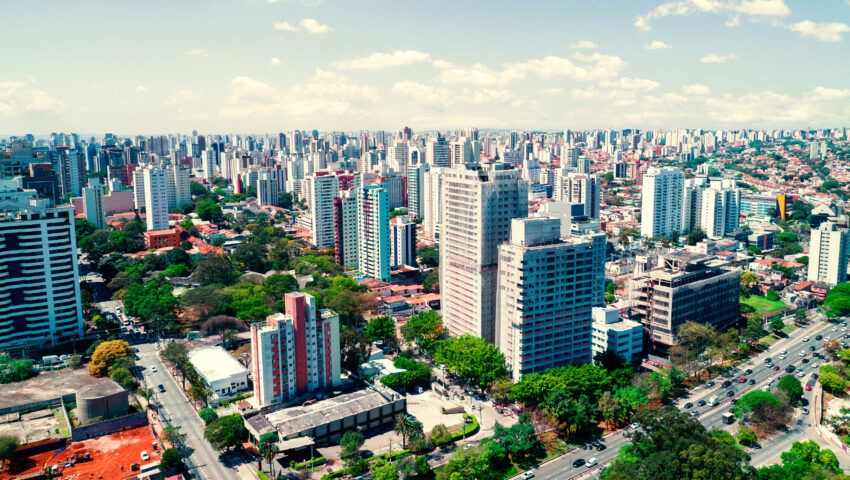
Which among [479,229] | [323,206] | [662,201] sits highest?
[479,229]

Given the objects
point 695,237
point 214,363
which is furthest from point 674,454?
point 695,237


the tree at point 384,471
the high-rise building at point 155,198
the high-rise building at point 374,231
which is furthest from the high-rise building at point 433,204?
the tree at point 384,471

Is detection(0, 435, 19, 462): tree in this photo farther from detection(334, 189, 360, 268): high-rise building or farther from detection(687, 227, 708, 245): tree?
detection(687, 227, 708, 245): tree

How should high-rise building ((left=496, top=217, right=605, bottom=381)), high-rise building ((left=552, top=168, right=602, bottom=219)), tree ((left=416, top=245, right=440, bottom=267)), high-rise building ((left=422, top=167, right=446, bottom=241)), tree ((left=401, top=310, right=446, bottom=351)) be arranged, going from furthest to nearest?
high-rise building ((left=552, top=168, right=602, bottom=219))
high-rise building ((left=422, top=167, right=446, bottom=241))
tree ((left=416, top=245, right=440, bottom=267))
tree ((left=401, top=310, right=446, bottom=351))
high-rise building ((left=496, top=217, right=605, bottom=381))

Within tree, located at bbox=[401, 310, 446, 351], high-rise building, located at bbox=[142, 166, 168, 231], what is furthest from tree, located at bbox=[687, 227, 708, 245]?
high-rise building, located at bbox=[142, 166, 168, 231]

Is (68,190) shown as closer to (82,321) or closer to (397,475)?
(82,321)

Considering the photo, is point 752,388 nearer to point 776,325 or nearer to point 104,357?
point 776,325

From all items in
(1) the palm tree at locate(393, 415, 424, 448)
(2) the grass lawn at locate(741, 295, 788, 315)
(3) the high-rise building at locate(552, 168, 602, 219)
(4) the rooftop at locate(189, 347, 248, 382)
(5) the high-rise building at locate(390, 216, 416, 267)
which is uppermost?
(3) the high-rise building at locate(552, 168, 602, 219)
